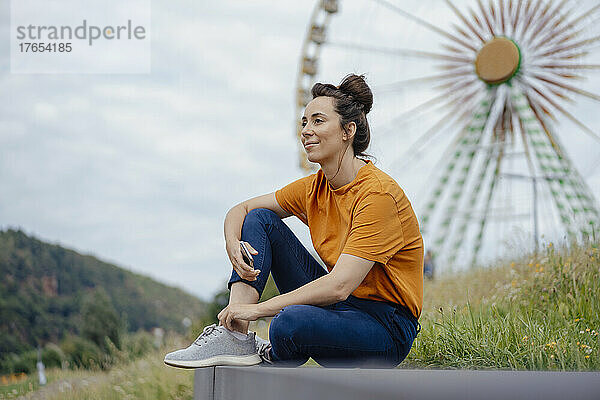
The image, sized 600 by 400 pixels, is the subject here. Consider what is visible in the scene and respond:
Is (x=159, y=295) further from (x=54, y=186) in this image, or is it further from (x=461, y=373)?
(x=461, y=373)

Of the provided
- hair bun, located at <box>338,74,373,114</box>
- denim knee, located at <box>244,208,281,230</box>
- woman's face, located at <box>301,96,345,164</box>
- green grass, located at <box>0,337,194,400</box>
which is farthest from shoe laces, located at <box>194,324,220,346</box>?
green grass, located at <box>0,337,194,400</box>

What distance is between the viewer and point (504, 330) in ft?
7.51

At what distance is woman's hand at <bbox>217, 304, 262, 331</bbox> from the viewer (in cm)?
186

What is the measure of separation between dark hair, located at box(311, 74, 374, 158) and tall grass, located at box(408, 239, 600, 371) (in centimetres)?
80

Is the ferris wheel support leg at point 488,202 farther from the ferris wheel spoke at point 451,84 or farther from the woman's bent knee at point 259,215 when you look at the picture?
the woman's bent knee at point 259,215

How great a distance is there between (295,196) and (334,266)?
1.43ft

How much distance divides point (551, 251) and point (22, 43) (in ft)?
16.3

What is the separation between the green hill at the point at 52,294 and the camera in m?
17.6

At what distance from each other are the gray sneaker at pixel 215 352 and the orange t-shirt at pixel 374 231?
394 millimetres

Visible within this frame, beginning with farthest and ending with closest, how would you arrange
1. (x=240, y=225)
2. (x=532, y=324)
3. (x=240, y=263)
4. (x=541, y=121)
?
(x=541, y=121) → (x=532, y=324) → (x=240, y=225) → (x=240, y=263)

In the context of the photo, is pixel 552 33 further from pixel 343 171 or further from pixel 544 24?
pixel 343 171

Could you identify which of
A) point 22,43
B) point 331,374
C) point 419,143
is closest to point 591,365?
point 331,374

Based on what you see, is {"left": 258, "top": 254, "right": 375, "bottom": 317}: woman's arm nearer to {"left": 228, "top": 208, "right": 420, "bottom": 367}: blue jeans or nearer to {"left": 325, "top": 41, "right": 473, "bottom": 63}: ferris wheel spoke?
{"left": 228, "top": 208, "right": 420, "bottom": 367}: blue jeans

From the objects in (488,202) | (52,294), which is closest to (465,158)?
(488,202)
